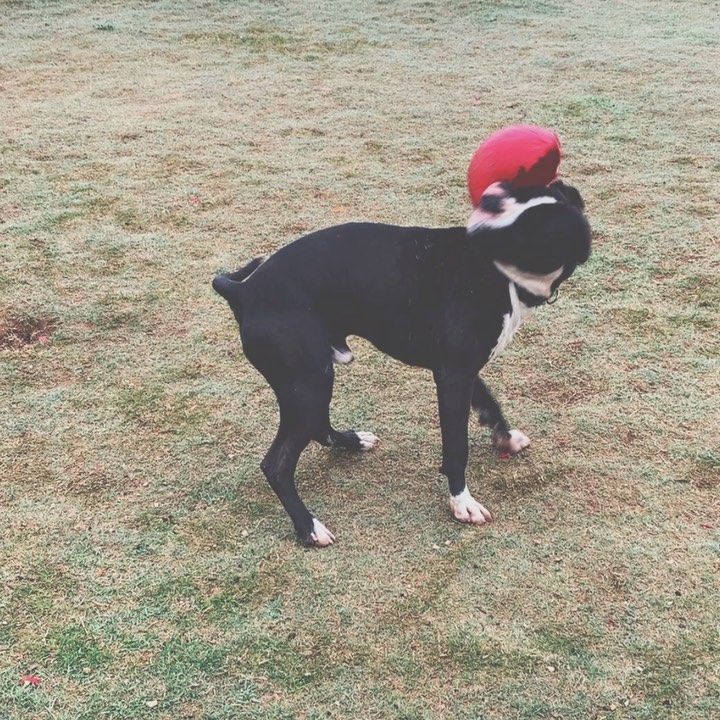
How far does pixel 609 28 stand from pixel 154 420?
7294mm

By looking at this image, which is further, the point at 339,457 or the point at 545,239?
the point at 339,457

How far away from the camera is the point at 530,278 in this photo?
230cm

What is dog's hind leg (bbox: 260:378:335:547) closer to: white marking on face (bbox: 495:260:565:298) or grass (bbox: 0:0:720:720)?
grass (bbox: 0:0:720:720)

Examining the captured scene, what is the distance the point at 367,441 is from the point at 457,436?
1.71 ft

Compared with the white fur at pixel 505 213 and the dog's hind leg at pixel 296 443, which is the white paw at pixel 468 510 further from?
the white fur at pixel 505 213

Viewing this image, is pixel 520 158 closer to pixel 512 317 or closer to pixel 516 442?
pixel 512 317

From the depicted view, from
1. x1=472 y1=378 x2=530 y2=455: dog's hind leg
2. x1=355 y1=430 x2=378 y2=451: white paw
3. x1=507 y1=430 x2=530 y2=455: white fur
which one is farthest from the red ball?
x1=355 y1=430 x2=378 y2=451: white paw

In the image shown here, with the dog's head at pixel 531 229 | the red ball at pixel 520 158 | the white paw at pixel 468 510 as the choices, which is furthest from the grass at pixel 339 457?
the red ball at pixel 520 158

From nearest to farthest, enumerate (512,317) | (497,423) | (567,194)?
(567,194), (512,317), (497,423)

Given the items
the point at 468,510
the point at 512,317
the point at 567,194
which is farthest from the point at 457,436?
the point at 567,194

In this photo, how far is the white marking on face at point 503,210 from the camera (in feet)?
7.02

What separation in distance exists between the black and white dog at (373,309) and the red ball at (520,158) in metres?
0.16

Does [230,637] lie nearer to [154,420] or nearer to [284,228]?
[154,420]

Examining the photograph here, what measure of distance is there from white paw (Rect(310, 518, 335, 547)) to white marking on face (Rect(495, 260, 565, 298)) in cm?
92
